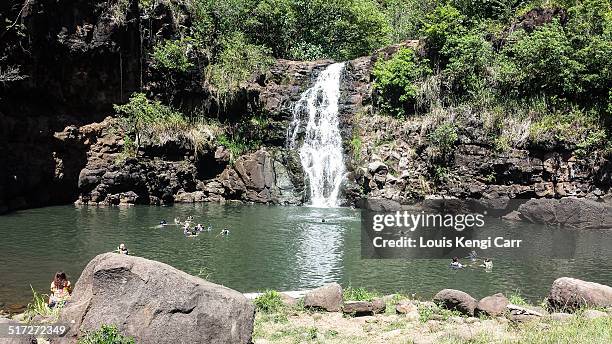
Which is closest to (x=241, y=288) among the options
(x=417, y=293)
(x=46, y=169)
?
(x=417, y=293)

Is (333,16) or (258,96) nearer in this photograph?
(258,96)

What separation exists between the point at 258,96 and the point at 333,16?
17994mm

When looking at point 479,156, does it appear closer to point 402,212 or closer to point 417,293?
point 402,212

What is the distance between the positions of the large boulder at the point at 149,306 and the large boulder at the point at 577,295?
7877 millimetres

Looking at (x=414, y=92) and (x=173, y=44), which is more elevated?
(x=173, y=44)

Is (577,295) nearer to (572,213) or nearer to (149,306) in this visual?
(149,306)

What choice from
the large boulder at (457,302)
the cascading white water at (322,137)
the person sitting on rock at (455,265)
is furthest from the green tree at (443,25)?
the large boulder at (457,302)

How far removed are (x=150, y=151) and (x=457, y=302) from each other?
3137 centimetres

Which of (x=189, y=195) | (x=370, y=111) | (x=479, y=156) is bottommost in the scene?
(x=189, y=195)

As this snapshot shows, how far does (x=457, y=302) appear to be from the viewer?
1248cm

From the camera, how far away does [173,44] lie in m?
41.2

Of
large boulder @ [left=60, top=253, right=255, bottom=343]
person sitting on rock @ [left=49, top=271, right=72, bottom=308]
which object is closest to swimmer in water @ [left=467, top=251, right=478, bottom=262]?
large boulder @ [left=60, top=253, right=255, bottom=343]

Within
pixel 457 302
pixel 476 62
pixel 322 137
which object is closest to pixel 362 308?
pixel 457 302

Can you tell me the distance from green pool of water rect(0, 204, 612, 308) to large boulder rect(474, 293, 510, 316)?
15.0ft
